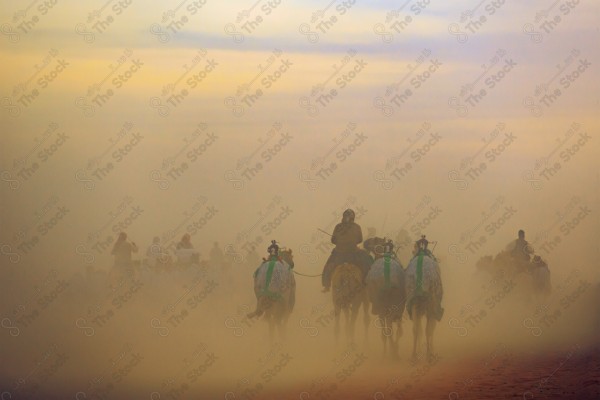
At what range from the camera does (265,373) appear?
2005 centimetres

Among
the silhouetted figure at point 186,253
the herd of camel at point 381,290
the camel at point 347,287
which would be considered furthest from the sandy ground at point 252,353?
the camel at point 347,287

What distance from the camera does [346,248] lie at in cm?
2008

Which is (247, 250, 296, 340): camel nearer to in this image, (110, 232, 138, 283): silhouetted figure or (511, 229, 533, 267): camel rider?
(110, 232, 138, 283): silhouetted figure

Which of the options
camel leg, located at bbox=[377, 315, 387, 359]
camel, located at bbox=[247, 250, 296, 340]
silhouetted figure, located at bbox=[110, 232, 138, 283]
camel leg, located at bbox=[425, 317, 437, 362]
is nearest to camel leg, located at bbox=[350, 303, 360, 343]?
camel leg, located at bbox=[377, 315, 387, 359]

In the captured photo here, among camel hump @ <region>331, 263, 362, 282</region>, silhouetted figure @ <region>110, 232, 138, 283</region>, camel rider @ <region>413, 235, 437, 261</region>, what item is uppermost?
silhouetted figure @ <region>110, 232, 138, 283</region>

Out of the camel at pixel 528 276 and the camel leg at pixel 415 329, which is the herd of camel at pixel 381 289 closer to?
the camel leg at pixel 415 329

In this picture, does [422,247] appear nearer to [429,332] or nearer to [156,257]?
[429,332]

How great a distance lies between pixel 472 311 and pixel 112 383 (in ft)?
26.3

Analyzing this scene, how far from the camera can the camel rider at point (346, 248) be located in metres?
19.9

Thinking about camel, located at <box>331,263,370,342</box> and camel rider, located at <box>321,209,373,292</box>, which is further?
camel rider, located at <box>321,209,373,292</box>

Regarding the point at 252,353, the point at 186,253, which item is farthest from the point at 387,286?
the point at 186,253

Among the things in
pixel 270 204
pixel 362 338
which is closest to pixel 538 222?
pixel 270 204

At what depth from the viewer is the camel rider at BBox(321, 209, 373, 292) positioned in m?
19.9

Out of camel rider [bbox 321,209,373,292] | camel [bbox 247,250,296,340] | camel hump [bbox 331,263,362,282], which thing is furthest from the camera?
camel rider [bbox 321,209,373,292]
